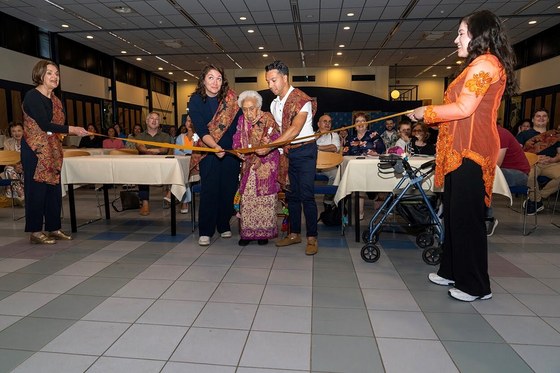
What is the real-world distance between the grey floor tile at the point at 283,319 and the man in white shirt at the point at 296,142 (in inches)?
42.6

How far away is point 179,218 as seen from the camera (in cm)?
484

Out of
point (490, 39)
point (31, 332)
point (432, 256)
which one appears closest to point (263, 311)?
point (31, 332)

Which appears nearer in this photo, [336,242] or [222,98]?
[222,98]

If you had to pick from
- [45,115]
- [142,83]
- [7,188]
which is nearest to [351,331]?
[45,115]

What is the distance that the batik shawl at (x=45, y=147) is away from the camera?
3.39 meters

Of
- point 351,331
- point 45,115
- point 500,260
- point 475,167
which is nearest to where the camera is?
point 351,331

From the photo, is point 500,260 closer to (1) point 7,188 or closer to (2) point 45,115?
(2) point 45,115

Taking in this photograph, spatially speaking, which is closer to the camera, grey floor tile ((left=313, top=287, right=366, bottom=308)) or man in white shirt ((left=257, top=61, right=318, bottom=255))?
grey floor tile ((left=313, top=287, right=366, bottom=308))

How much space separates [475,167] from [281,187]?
1718mm

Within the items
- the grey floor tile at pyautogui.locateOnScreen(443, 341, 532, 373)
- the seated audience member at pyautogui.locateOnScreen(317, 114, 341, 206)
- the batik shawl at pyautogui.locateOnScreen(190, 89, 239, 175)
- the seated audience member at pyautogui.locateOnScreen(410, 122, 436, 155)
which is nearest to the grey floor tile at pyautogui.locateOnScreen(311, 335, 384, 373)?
the grey floor tile at pyautogui.locateOnScreen(443, 341, 532, 373)

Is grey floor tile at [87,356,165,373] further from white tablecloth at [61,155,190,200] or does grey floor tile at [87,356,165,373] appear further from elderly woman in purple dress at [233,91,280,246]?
white tablecloth at [61,155,190,200]

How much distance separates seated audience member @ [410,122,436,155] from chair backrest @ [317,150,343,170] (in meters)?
0.95

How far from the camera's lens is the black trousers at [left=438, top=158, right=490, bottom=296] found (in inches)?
86.9

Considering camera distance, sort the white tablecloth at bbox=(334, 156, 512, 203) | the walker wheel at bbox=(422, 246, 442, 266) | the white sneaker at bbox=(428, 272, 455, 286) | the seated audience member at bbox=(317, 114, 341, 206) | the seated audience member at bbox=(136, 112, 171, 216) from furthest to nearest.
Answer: the seated audience member at bbox=(136, 112, 171, 216) → the seated audience member at bbox=(317, 114, 341, 206) → the white tablecloth at bbox=(334, 156, 512, 203) → the walker wheel at bbox=(422, 246, 442, 266) → the white sneaker at bbox=(428, 272, 455, 286)
